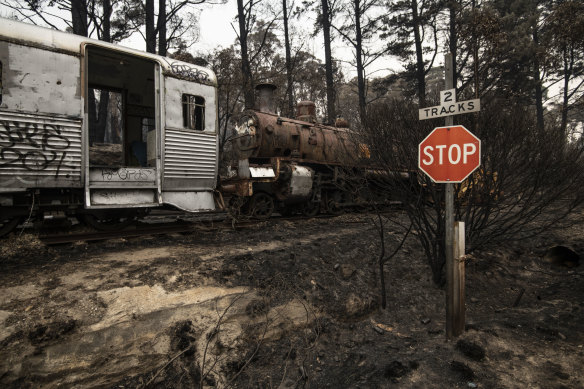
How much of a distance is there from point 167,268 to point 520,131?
5559mm

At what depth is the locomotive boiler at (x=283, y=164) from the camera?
803 cm

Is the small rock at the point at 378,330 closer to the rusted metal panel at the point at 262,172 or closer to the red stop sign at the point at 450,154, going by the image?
the red stop sign at the point at 450,154

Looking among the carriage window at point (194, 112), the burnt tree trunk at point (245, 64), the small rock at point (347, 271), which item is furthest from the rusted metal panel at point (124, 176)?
the burnt tree trunk at point (245, 64)

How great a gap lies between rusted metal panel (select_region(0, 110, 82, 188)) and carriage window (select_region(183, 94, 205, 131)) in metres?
1.82

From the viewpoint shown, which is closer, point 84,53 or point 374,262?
point 84,53

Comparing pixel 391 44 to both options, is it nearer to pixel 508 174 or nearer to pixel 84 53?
pixel 508 174

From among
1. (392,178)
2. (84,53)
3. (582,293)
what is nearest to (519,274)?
(582,293)

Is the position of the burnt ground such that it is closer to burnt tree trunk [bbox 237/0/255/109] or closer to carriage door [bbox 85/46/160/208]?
carriage door [bbox 85/46/160/208]

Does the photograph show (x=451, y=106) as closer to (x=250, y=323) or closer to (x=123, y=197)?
(x=250, y=323)

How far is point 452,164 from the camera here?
3588 mm

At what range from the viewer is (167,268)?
14.4 ft

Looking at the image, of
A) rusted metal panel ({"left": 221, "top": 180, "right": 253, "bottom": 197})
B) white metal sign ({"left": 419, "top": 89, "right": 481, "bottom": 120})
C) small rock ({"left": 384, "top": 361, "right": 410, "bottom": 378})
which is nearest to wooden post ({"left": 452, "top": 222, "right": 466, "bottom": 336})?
small rock ({"left": 384, "top": 361, "right": 410, "bottom": 378})

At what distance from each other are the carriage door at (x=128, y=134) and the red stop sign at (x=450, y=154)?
4.53 meters

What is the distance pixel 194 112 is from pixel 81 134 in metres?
2.01
